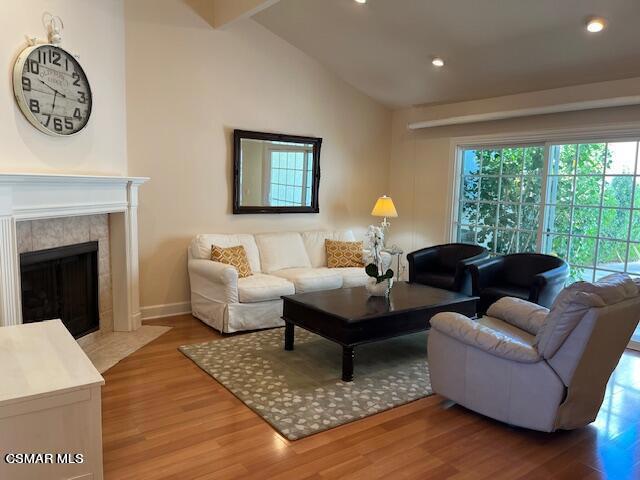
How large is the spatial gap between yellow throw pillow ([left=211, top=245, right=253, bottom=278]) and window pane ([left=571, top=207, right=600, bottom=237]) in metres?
3.33

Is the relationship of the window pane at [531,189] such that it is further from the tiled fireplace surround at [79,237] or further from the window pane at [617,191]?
the tiled fireplace surround at [79,237]

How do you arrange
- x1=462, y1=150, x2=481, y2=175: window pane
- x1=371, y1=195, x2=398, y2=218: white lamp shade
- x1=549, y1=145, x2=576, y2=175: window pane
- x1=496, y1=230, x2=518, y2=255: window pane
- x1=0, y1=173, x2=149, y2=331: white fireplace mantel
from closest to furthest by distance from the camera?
1. x1=0, y1=173, x2=149, y2=331: white fireplace mantel
2. x1=549, y1=145, x2=576, y2=175: window pane
3. x1=496, y1=230, x2=518, y2=255: window pane
4. x1=462, y1=150, x2=481, y2=175: window pane
5. x1=371, y1=195, x2=398, y2=218: white lamp shade

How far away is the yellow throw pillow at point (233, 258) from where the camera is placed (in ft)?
15.6

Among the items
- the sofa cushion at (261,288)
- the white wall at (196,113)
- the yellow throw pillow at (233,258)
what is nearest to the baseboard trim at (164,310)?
the white wall at (196,113)

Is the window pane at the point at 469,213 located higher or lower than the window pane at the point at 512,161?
lower

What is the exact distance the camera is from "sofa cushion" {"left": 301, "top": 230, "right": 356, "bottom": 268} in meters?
5.69

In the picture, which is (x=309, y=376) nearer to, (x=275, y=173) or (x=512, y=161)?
(x=275, y=173)

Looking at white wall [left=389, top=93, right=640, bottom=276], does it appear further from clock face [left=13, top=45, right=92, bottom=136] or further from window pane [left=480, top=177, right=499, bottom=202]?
clock face [left=13, top=45, right=92, bottom=136]

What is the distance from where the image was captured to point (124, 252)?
4340 millimetres

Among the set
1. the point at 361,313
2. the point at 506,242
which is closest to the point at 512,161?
the point at 506,242

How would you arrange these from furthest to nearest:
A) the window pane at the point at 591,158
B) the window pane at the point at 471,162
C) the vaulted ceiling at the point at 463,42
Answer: the window pane at the point at 471,162 < the window pane at the point at 591,158 < the vaulted ceiling at the point at 463,42

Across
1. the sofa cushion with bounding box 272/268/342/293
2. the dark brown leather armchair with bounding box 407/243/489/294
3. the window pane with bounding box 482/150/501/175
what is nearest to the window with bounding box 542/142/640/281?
the window pane with bounding box 482/150/501/175

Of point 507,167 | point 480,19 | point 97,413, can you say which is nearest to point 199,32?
point 480,19

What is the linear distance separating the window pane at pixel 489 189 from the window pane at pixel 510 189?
0.27 ft
